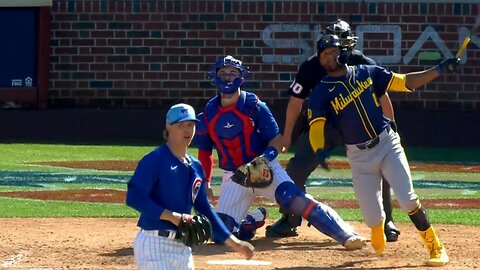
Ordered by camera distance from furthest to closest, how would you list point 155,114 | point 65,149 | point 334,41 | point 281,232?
point 155,114 < point 65,149 < point 281,232 < point 334,41

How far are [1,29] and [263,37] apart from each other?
482 centimetres

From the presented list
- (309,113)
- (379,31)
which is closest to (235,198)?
(309,113)

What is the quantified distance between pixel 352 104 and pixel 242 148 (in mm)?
1117

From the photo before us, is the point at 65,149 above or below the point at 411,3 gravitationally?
below

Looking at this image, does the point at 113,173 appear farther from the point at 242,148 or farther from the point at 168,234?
the point at 168,234

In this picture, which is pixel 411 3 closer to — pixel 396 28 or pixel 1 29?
pixel 396 28

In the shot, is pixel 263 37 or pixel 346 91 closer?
pixel 346 91

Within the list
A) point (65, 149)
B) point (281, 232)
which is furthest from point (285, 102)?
point (281, 232)

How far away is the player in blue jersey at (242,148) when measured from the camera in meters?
8.62

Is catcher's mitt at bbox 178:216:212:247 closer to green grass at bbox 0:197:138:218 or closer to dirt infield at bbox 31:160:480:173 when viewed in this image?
green grass at bbox 0:197:138:218

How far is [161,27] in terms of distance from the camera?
2041cm

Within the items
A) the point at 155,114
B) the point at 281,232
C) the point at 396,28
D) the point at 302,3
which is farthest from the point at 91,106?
the point at 281,232

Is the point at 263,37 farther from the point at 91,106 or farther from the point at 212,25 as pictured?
the point at 91,106

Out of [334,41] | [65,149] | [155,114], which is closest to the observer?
[334,41]
